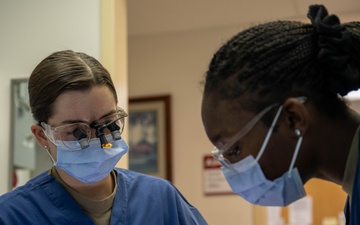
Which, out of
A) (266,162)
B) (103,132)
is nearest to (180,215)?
(103,132)

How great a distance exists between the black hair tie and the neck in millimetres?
849

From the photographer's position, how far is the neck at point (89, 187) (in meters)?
1.68

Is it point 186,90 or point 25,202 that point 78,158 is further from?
point 186,90

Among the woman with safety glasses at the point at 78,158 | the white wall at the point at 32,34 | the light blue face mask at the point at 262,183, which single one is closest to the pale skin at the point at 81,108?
the woman with safety glasses at the point at 78,158

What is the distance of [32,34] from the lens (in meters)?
2.44

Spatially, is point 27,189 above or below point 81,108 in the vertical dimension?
below

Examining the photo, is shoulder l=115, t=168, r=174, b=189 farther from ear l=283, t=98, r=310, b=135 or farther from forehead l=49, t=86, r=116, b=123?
ear l=283, t=98, r=310, b=135

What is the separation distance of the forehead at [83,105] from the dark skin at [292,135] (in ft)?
1.82

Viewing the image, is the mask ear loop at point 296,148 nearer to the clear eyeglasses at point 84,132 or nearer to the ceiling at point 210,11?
the clear eyeglasses at point 84,132

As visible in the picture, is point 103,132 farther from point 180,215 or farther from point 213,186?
point 213,186

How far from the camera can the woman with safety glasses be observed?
159cm

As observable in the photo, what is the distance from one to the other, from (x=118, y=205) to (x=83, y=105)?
0.31 m

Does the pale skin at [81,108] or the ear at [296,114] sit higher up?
Result: the ear at [296,114]

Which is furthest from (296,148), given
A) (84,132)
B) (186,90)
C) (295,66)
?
(186,90)
